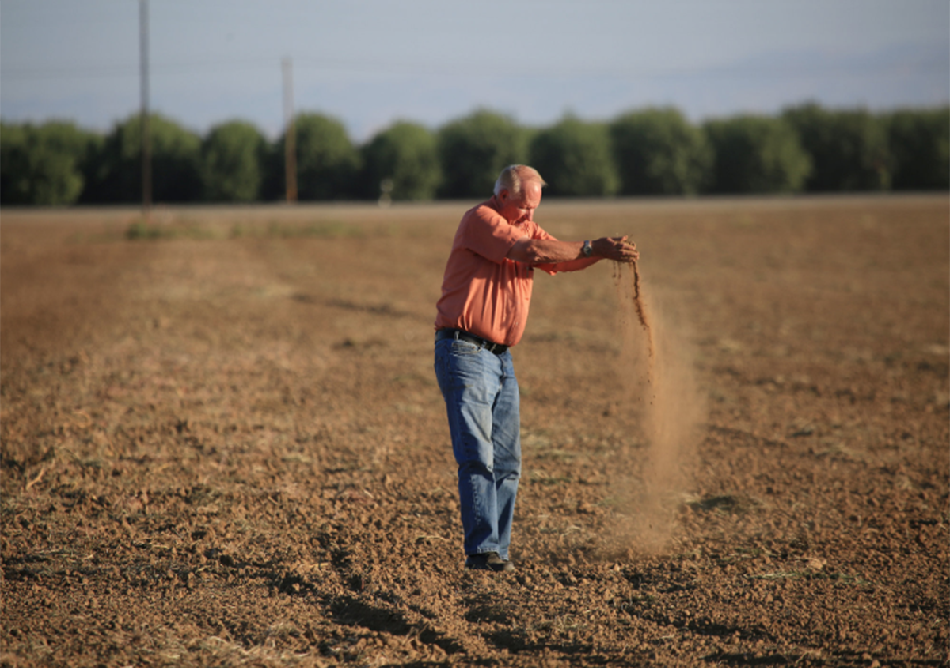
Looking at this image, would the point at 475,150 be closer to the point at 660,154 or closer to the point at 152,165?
the point at 660,154

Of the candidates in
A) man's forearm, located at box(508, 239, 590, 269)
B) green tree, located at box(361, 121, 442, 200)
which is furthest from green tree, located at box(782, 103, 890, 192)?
man's forearm, located at box(508, 239, 590, 269)

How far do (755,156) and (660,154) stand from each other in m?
6.22

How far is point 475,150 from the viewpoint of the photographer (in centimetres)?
5375

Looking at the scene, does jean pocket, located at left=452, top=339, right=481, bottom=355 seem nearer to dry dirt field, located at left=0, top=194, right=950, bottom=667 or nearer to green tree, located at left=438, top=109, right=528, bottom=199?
dry dirt field, located at left=0, top=194, right=950, bottom=667

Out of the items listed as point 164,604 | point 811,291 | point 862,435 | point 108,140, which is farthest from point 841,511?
point 108,140

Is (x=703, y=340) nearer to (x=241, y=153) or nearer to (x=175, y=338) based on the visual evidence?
(x=175, y=338)

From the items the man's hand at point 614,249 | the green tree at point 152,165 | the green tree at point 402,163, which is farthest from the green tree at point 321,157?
the man's hand at point 614,249

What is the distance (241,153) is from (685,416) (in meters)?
44.1

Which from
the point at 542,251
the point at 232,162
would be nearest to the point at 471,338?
the point at 542,251

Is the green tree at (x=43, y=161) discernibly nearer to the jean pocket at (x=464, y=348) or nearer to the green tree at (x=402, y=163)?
the green tree at (x=402, y=163)

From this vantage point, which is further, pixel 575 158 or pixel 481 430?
pixel 575 158

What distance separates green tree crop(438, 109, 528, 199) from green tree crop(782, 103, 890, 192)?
764 inches

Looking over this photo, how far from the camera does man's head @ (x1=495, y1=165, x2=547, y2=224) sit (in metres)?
4.24

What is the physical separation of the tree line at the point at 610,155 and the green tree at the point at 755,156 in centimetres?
7
